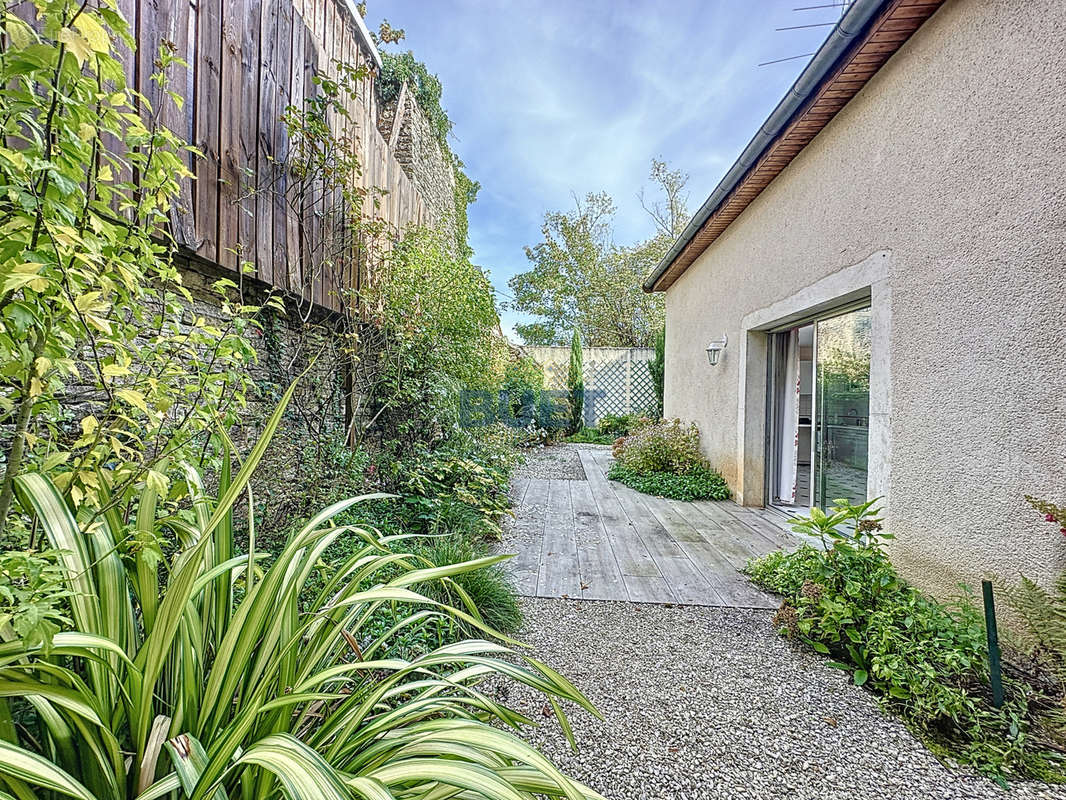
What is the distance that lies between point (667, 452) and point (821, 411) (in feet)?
7.74

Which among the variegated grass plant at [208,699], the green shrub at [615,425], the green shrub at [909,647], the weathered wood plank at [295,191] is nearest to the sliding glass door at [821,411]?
the green shrub at [909,647]

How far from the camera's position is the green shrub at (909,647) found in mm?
1590

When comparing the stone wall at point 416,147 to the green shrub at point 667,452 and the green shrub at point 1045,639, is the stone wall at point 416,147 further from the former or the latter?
the green shrub at point 1045,639

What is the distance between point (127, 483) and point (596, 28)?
24.3ft

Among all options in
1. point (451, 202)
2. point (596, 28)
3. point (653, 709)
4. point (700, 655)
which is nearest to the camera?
point (653, 709)

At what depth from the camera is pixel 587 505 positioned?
4934 mm

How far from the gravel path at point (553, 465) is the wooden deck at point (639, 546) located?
3.54ft

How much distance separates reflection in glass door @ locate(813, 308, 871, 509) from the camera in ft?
10.6

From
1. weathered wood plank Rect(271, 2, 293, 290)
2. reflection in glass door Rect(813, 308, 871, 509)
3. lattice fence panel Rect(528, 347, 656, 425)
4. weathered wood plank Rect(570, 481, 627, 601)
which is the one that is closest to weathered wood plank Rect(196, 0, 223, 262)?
weathered wood plank Rect(271, 2, 293, 290)

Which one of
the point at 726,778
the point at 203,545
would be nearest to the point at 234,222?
the point at 203,545

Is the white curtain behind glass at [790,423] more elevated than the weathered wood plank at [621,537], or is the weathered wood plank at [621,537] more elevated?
A: the white curtain behind glass at [790,423]

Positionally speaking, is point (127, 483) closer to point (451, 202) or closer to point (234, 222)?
point (234, 222)

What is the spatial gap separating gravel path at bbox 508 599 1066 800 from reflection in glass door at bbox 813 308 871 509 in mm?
1578

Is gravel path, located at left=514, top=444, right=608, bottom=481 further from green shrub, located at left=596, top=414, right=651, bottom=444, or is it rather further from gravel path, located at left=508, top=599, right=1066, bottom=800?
gravel path, located at left=508, top=599, right=1066, bottom=800
